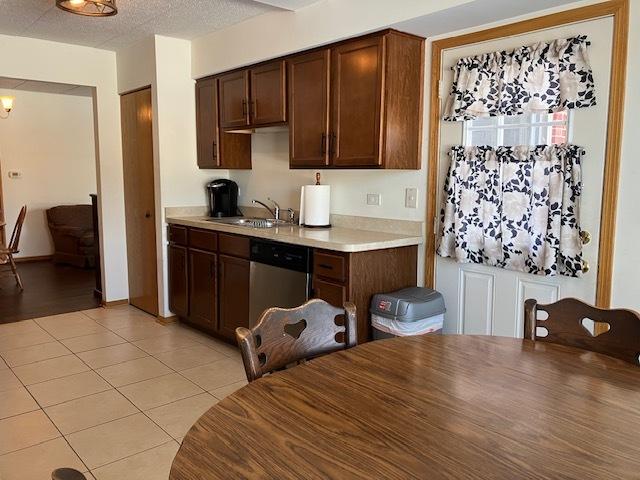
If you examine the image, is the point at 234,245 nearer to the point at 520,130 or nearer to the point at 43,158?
the point at 520,130

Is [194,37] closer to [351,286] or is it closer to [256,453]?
[351,286]

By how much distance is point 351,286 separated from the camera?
2877 millimetres

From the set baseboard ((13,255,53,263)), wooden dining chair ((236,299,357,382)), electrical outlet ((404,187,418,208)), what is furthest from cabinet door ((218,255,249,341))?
baseboard ((13,255,53,263))

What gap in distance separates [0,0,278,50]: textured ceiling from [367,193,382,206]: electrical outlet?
142 centimetres

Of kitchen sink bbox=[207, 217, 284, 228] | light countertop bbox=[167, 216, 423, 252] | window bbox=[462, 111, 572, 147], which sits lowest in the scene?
light countertop bbox=[167, 216, 423, 252]

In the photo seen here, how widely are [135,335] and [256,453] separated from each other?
3503 mm

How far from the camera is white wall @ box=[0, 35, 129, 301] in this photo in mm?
4398

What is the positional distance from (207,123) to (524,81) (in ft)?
8.92

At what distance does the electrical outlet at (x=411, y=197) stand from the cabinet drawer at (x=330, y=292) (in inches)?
29.6

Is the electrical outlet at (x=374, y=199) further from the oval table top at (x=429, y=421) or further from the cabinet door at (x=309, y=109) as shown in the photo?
the oval table top at (x=429, y=421)

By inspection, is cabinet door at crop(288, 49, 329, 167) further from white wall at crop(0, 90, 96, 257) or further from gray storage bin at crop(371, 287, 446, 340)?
white wall at crop(0, 90, 96, 257)

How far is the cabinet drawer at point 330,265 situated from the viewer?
114 inches

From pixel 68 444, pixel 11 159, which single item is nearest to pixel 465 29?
pixel 68 444

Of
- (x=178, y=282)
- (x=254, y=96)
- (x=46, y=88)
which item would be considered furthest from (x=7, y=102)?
(x=254, y=96)
